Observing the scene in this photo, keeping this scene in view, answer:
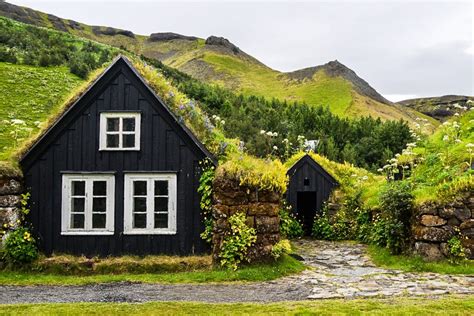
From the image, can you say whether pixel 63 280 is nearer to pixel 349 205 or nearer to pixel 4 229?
pixel 4 229

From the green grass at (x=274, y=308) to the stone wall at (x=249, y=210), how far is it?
3.69m

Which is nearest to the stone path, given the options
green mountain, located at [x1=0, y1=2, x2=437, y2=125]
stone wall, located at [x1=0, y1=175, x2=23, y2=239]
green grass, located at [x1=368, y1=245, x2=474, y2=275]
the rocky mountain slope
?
green grass, located at [x1=368, y1=245, x2=474, y2=275]

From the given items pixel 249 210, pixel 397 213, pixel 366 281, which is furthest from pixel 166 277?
pixel 397 213

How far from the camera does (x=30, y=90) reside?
38750 mm

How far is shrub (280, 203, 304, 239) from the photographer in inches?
819

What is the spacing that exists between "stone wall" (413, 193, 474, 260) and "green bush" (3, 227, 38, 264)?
1053 centimetres

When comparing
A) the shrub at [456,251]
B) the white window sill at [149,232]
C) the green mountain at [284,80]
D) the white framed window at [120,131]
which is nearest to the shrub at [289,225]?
the white window sill at [149,232]

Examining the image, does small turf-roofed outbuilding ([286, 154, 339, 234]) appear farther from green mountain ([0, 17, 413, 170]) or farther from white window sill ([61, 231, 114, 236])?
white window sill ([61, 231, 114, 236])

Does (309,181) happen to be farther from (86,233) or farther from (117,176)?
(86,233)

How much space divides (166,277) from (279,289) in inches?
120

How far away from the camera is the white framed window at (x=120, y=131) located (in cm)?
1398

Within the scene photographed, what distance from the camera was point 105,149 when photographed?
13922 millimetres

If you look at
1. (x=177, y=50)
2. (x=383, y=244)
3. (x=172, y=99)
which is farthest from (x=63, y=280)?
(x=177, y=50)

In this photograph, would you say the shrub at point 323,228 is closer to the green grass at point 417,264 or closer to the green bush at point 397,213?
the green grass at point 417,264
